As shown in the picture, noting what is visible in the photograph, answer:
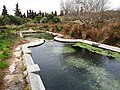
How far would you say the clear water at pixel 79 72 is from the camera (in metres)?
5.70

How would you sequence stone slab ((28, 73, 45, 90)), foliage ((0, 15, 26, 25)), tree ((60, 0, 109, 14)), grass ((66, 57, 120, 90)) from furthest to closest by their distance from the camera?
tree ((60, 0, 109, 14)) < foliage ((0, 15, 26, 25)) < grass ((66, 57, 120, 90)) < stone slab ((28, 73, 45, 90))

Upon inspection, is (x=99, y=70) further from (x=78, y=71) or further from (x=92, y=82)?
(x=92, y=82)

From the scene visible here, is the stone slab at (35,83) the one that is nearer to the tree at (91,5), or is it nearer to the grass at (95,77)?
the grass at (95,77)

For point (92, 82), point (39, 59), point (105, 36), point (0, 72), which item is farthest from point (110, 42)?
point (0, 72)

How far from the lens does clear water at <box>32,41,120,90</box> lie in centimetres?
570

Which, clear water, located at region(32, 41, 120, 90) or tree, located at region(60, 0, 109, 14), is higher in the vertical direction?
tree, located at region(60, 0, 109, 14)

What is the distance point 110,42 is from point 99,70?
518 cm

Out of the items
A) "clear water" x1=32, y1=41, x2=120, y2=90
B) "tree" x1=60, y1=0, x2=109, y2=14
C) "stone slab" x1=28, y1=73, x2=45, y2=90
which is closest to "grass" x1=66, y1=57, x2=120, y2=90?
"clear water" x1=32, y1=41, x2=120, y2=90

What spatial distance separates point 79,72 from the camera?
7012mm

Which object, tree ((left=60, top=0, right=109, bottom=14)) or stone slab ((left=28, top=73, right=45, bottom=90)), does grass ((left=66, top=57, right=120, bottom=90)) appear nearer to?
stone slab ((left=28, top=73, right=45, bottom=90))

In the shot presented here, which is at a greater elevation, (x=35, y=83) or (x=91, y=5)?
(x=91, y=5)

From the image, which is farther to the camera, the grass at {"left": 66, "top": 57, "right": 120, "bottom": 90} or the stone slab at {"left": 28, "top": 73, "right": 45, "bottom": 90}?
the grass at {"left": 66, "top": 57, "right": 120, "bottom": 90}

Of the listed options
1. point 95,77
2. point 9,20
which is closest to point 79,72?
point 95,77

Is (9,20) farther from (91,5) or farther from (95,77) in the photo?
(95,77)
